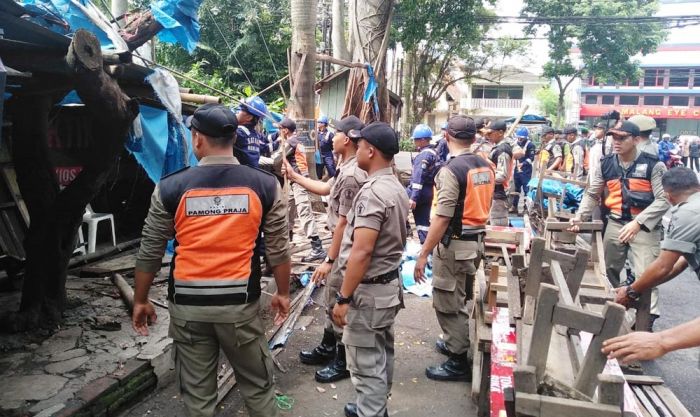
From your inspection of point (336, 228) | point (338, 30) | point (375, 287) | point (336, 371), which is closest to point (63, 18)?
point (336, 228)

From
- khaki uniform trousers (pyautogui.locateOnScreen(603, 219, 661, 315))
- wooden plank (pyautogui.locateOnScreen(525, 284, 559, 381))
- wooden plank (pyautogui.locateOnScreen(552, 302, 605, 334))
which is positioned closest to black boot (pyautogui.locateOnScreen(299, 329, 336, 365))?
wooden plank (pyautogui.locateOnScreen(525, 284, 559, 381))

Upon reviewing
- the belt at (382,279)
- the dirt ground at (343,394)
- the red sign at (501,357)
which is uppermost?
the belt at (382,279)

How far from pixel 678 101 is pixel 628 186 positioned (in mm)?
44637

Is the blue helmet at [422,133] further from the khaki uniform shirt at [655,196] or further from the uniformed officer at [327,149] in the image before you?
the uniformed officer at [327,149]

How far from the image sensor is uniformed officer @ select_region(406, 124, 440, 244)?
270 inches

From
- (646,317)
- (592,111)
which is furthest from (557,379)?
(592,111)

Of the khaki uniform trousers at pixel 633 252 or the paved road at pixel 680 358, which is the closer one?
the paved road at pixel 680 358

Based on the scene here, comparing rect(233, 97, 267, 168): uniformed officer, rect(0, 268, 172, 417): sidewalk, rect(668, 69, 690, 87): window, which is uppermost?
rect(668, 69, 690, 87): window

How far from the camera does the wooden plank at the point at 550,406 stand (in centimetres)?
204

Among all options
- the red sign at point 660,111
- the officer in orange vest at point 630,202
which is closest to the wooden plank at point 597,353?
the officer in orange vest at point 630,202

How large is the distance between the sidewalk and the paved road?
4.43 m

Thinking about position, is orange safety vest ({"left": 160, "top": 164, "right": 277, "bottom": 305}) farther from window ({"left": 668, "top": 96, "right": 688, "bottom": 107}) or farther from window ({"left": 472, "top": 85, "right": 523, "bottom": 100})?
window ({"left": 668, "top": 96, "right": 688, "bottom": 107})

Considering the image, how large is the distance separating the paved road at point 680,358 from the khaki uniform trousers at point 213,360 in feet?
11.4

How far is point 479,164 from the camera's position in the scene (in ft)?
14.4
